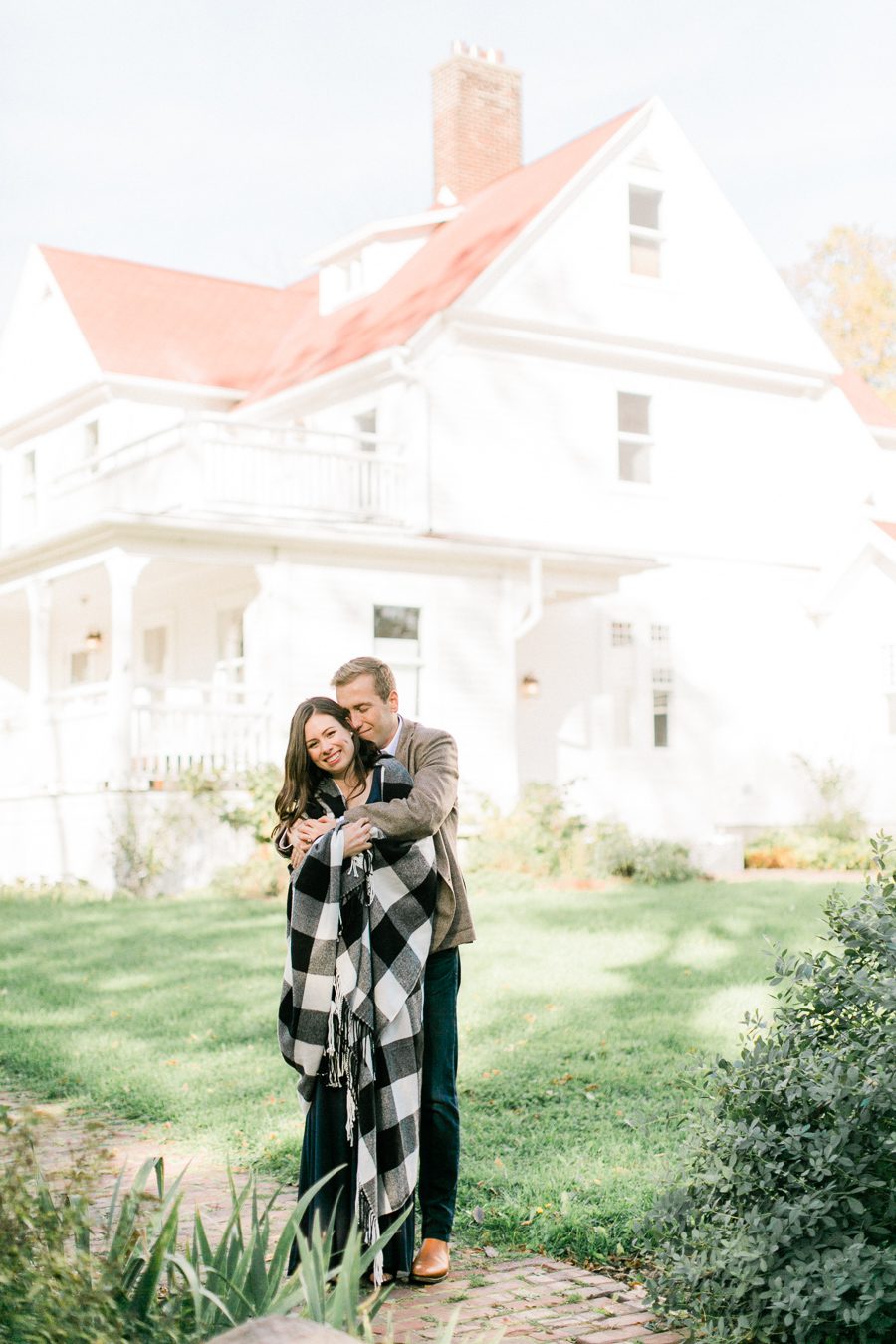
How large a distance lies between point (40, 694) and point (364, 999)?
14972 millimetres

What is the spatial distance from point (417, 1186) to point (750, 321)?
18794 millimetres

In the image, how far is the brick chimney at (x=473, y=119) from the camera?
23922 millimetres

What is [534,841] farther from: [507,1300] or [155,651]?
[507,1300]

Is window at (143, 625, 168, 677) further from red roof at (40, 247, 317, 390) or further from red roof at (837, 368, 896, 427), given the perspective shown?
red roof at (837, 368, 896, 427)

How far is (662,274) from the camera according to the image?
21.3 metres

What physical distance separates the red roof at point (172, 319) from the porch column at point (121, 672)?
20.4 feet

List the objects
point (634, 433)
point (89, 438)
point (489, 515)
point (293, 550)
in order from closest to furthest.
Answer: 1. point (293, 550)
2. point (489, 515)
3. point (634, 433)
4. point (89, 438)

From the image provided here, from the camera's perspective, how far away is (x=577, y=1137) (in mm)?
6043

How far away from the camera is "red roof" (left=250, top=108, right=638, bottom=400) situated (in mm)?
19922

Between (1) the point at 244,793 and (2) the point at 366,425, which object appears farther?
(2) the point at 366,425

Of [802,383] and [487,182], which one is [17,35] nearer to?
[802,383]

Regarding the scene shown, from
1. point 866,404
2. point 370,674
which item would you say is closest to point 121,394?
point 866,404

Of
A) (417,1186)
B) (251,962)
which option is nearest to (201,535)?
(251,962)

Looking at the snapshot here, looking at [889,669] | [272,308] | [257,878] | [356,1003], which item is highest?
[272,308]
